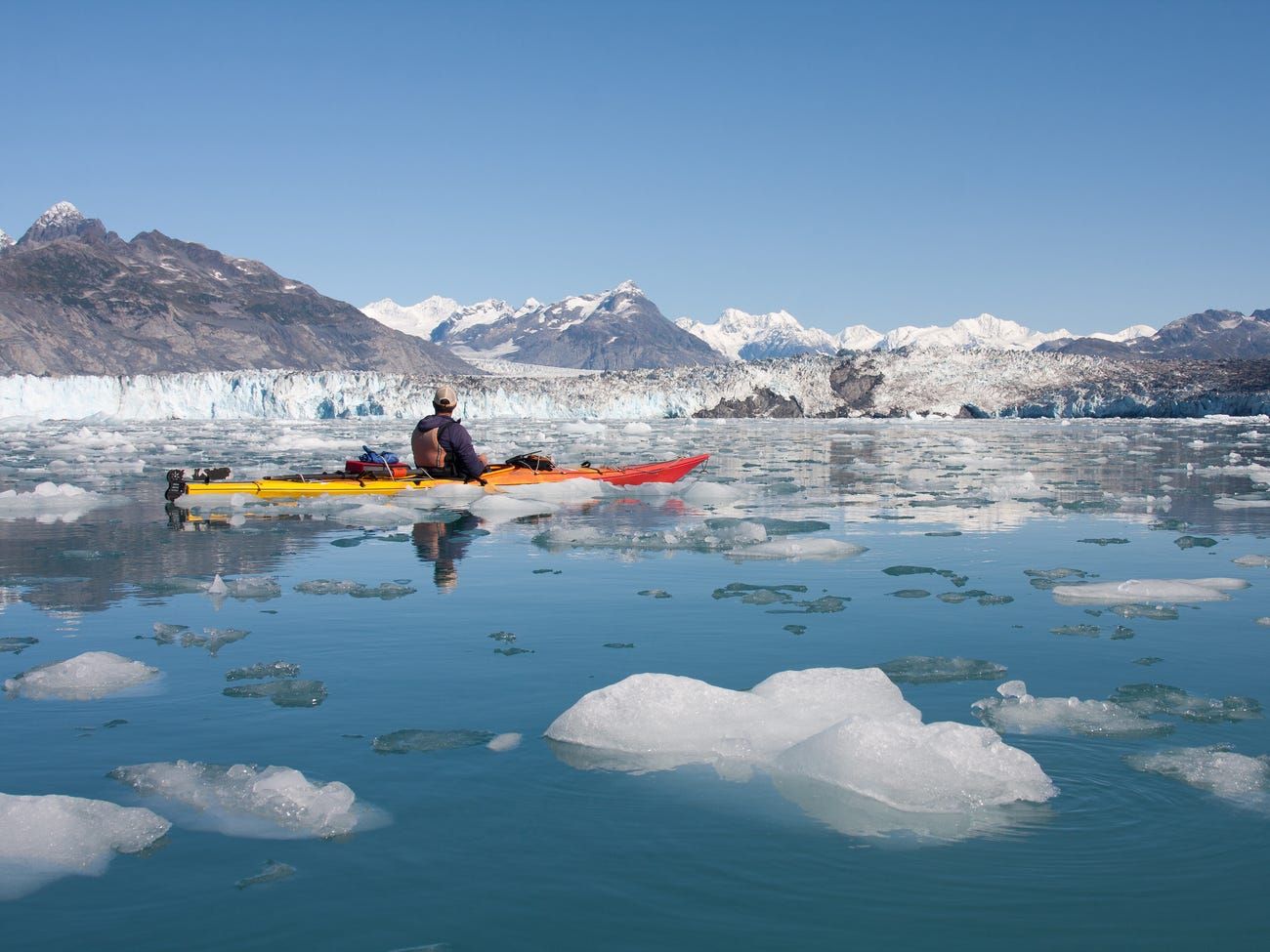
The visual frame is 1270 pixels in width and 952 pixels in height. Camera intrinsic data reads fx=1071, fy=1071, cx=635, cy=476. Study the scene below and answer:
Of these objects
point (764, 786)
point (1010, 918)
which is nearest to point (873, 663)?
point (764, 786)

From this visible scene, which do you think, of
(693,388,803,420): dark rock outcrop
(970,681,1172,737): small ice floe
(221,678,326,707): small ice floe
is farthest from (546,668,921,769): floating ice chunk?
(693,388,803,420): dark rock outcrop

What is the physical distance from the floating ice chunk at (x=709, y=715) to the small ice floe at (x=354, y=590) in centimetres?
355

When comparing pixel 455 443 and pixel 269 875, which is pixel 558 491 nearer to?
pixel 455 443

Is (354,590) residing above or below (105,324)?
below

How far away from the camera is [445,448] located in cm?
1373

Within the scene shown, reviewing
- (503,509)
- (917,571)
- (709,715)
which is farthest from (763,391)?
(709,715)

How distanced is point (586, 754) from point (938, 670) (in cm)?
208

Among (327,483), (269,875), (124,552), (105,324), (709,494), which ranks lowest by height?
(269,875)

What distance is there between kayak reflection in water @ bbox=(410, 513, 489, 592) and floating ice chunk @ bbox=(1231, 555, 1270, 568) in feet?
21.2

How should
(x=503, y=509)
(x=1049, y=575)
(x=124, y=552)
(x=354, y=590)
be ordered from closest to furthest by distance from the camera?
1. (x=354, y=590)
2. (x=1049, y=575)
3. (x=124, y=552)
4. (x=503, y=509)

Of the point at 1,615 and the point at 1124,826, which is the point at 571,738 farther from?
the point at 1,615

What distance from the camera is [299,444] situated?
3244cm

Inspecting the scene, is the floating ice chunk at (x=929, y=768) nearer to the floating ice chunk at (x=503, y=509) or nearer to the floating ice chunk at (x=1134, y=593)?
the floating ice chunk at (x=1134, y=593)

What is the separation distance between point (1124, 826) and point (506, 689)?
2.76 meters
